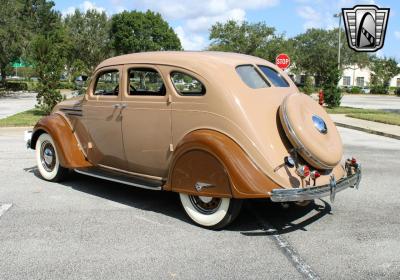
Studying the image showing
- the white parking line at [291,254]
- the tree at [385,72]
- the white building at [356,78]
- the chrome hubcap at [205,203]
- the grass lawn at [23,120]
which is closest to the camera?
the white parking line at [291,254]

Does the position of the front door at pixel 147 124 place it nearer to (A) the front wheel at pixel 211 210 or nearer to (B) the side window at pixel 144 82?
(B) the side window at pixel 144 82

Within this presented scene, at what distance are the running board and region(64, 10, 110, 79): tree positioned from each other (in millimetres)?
56702

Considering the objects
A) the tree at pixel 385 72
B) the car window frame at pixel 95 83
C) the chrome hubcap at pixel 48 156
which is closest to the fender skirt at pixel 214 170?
the car window frame at pixel 95 83

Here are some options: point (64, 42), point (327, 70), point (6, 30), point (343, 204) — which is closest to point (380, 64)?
point (64, 42)

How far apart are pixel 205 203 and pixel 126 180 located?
119cm

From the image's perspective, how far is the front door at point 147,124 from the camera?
579 centimetres

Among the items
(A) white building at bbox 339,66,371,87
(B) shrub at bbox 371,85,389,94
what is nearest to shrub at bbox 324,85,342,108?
(B) shrub at bbox 371,85,389,94

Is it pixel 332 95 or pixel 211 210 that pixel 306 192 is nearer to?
pixel 211 210

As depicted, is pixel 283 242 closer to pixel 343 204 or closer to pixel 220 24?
pixel 343 204

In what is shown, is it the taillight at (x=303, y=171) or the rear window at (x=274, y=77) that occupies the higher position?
the rear window at (x=274, y=77)

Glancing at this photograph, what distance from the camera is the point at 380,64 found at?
72438 millimetres

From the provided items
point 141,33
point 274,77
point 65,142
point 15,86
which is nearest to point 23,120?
point 65,142

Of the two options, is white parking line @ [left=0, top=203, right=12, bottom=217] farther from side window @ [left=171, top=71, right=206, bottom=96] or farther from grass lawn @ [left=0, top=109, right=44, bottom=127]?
grass lawn @ [left=0, top=109, right=44, bottom=127]

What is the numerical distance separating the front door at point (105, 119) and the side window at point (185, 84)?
0.89 metres
